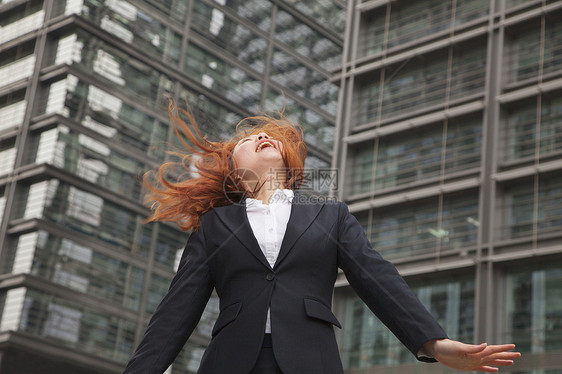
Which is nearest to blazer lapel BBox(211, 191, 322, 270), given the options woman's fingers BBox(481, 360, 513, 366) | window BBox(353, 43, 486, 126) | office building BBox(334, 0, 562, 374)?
woman's fingers BBox(481, 360, 513, 366)

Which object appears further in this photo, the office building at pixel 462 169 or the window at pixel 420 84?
the window at pixel 420 84

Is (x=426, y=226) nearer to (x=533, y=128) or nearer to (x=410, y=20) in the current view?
(x=533, y=128)

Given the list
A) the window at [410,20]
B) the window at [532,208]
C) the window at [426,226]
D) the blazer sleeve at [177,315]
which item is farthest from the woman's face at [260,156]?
the window at [410,20]

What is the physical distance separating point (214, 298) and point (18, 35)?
771 centimetres

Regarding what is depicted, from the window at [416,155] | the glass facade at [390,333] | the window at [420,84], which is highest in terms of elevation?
the window at [420,84]

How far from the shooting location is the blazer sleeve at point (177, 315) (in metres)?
2.52

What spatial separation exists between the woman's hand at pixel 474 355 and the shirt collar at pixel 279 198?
76 cm

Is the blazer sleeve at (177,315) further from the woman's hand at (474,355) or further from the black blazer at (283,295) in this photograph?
the woman's hand at (474,355)

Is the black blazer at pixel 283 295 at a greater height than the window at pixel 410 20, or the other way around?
the window at pixel 410 20

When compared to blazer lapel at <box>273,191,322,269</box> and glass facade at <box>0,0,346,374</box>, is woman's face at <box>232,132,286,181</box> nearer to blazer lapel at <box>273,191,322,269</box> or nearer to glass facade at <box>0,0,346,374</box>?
blazer lapel at <box>273,191,322,269</box>

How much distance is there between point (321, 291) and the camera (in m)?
2.63

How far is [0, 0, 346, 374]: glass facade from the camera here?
17.4 meters

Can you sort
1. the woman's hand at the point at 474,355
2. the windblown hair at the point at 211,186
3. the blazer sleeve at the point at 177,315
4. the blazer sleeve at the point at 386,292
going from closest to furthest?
the woman's hand at the point at 474,355
the blazer sleeve at the point at 386,292
the blazer sleeve at the point at 177,315
the windblown hair at the point at 211,186

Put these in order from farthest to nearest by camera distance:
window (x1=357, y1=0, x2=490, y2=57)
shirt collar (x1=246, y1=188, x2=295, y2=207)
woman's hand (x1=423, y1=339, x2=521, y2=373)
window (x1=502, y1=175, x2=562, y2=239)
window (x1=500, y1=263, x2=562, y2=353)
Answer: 1. window (x1=357, y1=0, x2=490, y2=57)
2. window (x1=502, y1=175, x2=562, y2=239)
3. window (x1=500, y1=263, x2=562, y2=353)
4. shirt collar (x1=246, y1=188, x2=295, y2=207)
5. woman's hand (x1=423, y1=339, x2=521, y2=373)
